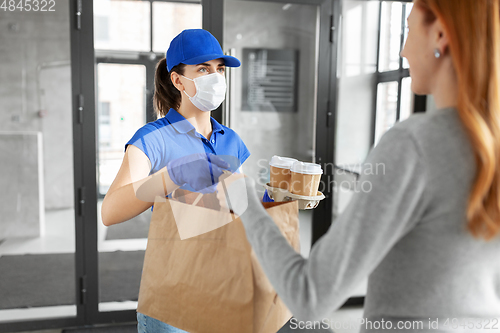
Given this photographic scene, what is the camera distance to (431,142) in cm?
54

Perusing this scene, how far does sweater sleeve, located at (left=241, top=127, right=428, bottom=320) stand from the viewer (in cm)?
54

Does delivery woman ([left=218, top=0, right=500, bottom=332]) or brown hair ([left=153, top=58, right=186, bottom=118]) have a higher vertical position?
brown hair ([left=153, top=58, right=186, bottom=118])

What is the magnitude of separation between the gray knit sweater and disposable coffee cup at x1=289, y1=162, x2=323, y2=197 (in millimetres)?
479

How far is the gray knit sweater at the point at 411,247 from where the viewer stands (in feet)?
1.78

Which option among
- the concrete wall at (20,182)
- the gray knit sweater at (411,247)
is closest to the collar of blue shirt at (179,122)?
the gray knit sweater at (411,247)

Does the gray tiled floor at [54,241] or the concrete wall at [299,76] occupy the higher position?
the concrete wall at [299,76]

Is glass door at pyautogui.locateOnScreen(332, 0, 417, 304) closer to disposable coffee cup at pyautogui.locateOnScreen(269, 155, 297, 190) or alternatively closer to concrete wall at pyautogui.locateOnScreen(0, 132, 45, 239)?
disposable coffee cup at pyautogui.locateOnScreen(269, 155, 297, 190)

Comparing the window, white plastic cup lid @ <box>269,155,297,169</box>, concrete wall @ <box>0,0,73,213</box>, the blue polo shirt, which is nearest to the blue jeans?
the blue polo shirt

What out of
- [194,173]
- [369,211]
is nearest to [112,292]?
[194,173]

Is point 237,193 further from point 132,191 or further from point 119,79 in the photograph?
point 119,79

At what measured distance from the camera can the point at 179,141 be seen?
131 centimetres

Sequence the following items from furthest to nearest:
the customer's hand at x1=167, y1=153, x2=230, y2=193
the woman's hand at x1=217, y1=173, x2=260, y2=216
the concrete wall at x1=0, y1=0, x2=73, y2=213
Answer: the concrete wall at x1=0, y1=0, x2=73, y2=213 < the customer's hand at x1=167, y1=153, x2=230, y2=193 < the woman's hand at x1=217, y1=173, x2=260, y2=216

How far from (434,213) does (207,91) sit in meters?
1.05

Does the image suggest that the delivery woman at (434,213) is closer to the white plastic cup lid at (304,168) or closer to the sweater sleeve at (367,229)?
the sweater sleeve at (367,229)
